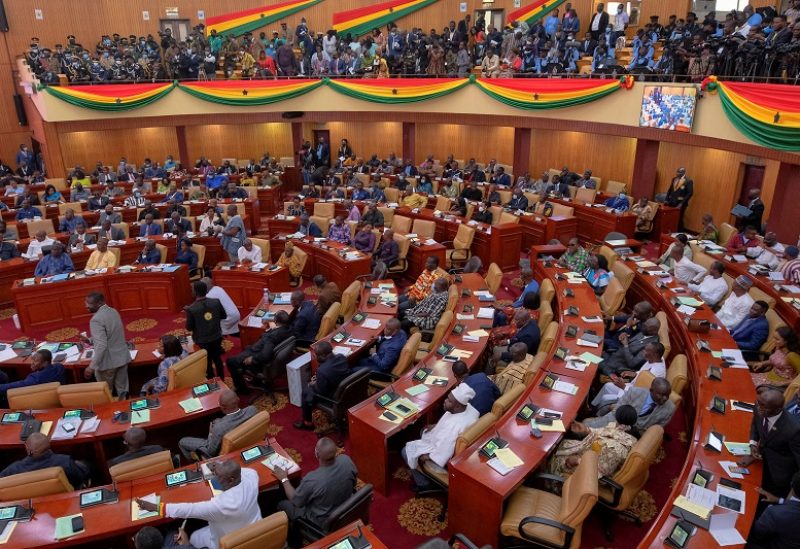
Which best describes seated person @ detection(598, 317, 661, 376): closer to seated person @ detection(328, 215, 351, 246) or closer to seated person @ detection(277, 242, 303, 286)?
seated person @ detection(277, 242, 303, 286)

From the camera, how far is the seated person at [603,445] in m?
5.35

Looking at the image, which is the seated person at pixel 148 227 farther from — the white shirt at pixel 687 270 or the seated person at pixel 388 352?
the white shirt at pixel 687 270

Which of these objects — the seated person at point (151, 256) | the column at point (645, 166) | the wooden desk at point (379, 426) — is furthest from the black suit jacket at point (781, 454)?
the column at point (645, 166)

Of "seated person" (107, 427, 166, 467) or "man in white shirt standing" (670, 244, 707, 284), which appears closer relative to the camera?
"seated person" (107, 427, 166, 467)

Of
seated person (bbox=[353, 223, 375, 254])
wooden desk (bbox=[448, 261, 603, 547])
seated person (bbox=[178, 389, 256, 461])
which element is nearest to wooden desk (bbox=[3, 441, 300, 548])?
seated person (bbox=[178, 389, 256, 461])

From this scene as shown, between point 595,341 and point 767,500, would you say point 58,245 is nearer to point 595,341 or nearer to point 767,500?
point 595,341

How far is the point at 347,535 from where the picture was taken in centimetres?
447

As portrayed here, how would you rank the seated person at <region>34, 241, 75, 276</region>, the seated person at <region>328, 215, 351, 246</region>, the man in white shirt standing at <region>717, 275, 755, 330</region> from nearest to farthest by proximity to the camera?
the man in white shirt standing at <region>717, 275, 755, 330</region>, the seated person at <region>34, 241, 75, 276</region>, the seated person at <region>328, 215, 351, 246</region>

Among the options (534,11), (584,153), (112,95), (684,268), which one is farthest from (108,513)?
(534,11)

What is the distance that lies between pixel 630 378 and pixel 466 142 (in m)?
16.4

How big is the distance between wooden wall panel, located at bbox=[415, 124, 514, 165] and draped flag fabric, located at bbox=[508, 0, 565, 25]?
13.1 feet

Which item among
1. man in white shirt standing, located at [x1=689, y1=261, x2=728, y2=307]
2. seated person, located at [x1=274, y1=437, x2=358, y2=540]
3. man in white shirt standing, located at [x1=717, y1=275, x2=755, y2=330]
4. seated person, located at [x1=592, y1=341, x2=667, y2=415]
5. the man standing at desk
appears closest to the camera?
seated person, located at [x1=274, y1=437, x2=358, y2=540]

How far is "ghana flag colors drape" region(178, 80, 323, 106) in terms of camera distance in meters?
19.5

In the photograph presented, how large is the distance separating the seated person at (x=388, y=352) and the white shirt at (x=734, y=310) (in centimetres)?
500
